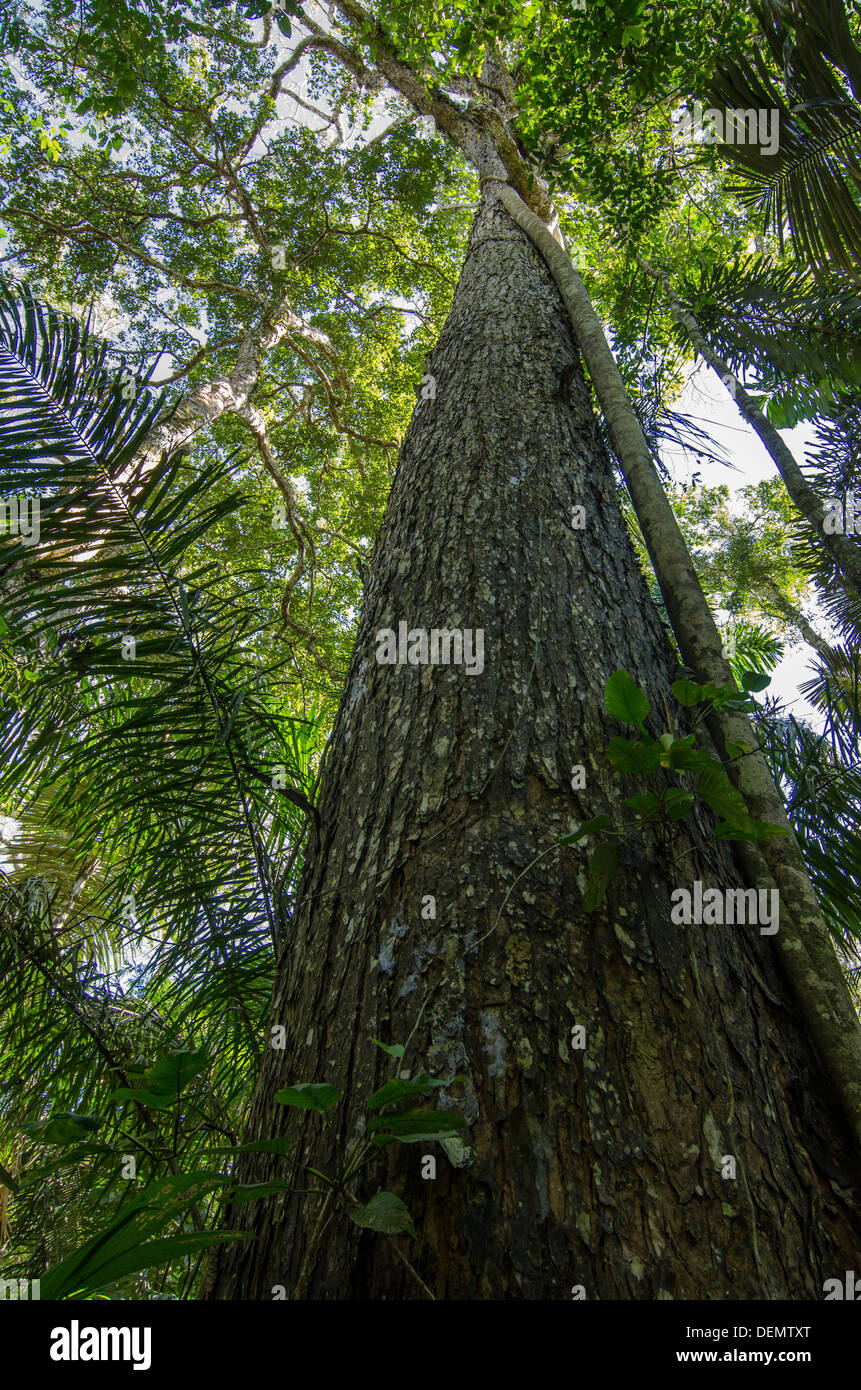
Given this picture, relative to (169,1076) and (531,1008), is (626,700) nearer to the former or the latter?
(531,1008)

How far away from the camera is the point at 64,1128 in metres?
0.82

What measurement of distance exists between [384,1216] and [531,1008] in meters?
0.33

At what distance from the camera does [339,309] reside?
393 inches

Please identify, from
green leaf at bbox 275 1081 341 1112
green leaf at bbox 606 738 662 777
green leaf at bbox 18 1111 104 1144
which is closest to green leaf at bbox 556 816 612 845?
green leaf at bbox 606 738 662 777

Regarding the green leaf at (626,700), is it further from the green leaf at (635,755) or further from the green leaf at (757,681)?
the green leaf at (757,681)

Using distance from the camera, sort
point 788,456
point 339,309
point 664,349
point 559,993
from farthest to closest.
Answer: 1. point 339,309
2. point 664,349
3. point 788,456
4. point 559,993

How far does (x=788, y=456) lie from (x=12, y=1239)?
14.9 ft

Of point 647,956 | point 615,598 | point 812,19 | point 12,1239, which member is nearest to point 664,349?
point 812,19

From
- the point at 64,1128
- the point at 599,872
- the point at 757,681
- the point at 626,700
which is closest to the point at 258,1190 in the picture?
the point at 64,1128

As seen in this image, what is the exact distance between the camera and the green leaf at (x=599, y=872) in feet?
3.40

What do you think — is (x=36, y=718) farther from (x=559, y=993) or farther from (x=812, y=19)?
(x=812, y=19)

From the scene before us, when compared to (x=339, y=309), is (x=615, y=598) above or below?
below

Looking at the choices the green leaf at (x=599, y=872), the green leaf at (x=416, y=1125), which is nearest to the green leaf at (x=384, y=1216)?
the green leaf at (x=416, y=1125)

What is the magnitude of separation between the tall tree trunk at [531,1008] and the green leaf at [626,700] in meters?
0.13
